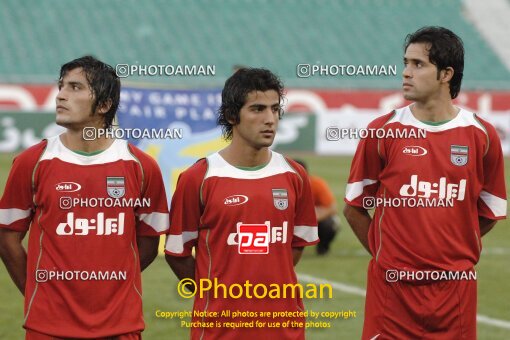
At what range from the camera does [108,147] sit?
4773 millimetres

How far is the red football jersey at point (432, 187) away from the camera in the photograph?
509 cm

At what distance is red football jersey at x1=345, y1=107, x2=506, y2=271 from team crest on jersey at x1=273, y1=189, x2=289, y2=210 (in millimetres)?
624

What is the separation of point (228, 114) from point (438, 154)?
110 centimetres

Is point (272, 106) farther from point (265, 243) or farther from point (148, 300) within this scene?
point (148, 300)

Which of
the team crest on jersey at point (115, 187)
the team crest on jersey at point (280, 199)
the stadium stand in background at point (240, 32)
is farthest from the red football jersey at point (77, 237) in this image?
the stadium stand in background at point (240, 32)

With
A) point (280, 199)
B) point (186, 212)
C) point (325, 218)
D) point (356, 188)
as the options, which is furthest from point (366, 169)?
point (325, 218)

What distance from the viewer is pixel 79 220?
181 inches

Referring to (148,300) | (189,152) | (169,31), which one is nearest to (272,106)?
(148,300)

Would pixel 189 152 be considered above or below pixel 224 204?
above

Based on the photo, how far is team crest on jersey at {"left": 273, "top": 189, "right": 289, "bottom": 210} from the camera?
479cm

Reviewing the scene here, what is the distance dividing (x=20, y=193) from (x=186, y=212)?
782 millimetres

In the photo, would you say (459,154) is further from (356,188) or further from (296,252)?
(296,252)

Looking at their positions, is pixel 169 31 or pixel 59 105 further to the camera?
pixel 169 31

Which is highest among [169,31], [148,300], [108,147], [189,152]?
[169,31]
